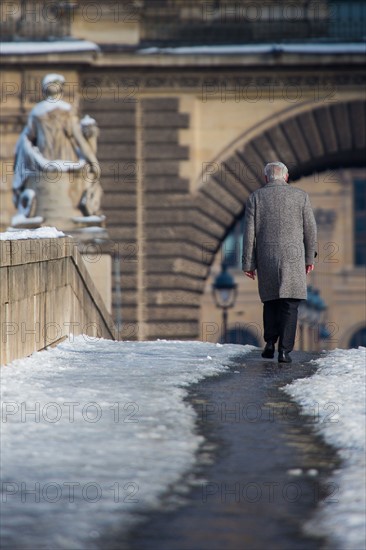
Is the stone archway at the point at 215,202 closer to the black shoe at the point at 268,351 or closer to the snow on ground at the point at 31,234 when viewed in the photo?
the snow on ground at the point at 31,234

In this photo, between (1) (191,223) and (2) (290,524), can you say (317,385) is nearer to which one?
(2) (290,524)

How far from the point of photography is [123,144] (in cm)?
2545

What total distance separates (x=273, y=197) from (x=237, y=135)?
15365 mm

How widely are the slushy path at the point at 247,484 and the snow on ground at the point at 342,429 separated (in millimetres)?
65

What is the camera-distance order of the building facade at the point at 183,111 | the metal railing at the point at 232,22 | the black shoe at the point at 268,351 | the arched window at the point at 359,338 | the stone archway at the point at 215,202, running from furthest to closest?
the arched window at the point at 359,338 < the stone archway at the point at 215,202 < the metal railing at the point at 232,22 < the building facade at the point at 183,111 < the black shoe at the point at 268,351

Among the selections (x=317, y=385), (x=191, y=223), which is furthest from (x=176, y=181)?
(x=317, y=385)

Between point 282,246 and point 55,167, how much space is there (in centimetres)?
807

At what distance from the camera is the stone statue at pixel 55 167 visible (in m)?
18.1

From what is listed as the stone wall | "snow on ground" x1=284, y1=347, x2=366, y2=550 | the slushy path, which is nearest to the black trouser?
"snow on ground" x1=284, y1=347, x2=366, y2=550

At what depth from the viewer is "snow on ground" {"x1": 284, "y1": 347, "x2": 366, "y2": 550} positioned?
5.06 meters

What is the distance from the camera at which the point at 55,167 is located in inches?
710

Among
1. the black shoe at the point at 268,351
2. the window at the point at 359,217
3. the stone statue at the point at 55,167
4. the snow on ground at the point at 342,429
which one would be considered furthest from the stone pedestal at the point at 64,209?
the window at the point at 359,217

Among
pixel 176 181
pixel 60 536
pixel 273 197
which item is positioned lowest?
pixel 60 536

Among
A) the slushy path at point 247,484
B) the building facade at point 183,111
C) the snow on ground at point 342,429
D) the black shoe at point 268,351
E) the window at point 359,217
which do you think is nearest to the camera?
the slushy path at point 247,484
